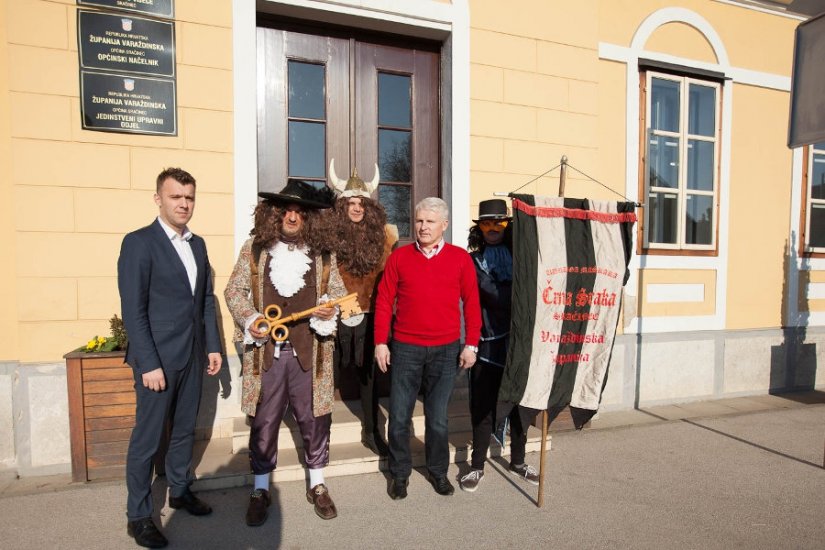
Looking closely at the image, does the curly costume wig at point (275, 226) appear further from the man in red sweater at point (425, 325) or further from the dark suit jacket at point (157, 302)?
the man in red sweater at point (425, 325)

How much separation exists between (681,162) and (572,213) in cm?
335

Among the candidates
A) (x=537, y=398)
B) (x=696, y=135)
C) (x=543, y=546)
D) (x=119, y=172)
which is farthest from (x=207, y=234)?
(x=696, y=135)

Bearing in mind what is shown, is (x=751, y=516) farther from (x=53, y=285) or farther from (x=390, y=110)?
(x=53, y=285)

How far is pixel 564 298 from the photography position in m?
2.96

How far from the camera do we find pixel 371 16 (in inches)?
164

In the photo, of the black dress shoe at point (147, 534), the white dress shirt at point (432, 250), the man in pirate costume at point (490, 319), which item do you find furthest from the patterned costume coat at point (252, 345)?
the man in pirate costume at point (490, 319)

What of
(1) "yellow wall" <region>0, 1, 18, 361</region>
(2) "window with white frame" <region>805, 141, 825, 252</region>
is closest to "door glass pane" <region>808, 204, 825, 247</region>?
(2) "window with white frame" <region>805, 141, 825, 252</region>

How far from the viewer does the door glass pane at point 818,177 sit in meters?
6.11

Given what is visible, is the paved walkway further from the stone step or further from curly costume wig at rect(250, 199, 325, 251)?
curly costume wig at rect(250, 199, 325, 251)

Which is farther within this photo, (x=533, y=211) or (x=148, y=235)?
(x=533, y=211)

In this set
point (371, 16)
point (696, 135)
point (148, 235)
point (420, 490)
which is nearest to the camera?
point (148, 235)

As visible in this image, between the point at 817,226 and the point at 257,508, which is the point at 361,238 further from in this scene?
the point at 817,226

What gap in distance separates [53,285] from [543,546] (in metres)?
3.75

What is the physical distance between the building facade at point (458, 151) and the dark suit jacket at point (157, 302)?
1.19 meters
